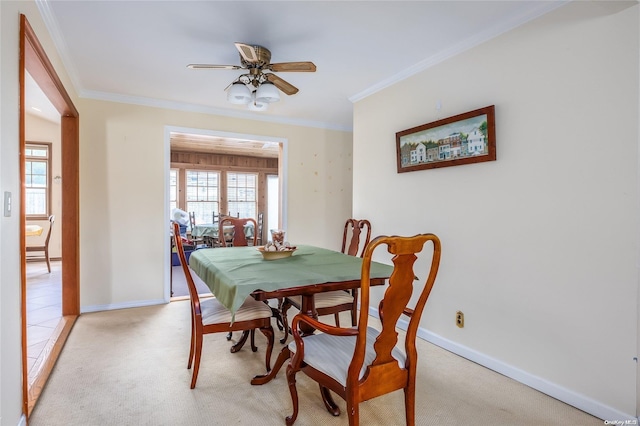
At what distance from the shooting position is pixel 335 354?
1609mm

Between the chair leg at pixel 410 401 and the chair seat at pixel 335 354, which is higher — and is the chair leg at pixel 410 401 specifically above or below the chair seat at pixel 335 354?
below

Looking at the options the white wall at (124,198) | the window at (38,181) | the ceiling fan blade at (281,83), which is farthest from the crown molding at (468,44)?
the window at (38,181)

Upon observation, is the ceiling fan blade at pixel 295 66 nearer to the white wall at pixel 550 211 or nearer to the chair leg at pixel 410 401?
the white wall at pixel 550 211

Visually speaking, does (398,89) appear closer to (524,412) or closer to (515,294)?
(515,294)

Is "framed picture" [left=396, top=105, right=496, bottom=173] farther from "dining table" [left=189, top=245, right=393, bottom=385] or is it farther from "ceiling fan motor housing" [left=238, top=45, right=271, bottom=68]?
"ceiling fan motor housing" [left=238, top=45, right=271, bottom=68]

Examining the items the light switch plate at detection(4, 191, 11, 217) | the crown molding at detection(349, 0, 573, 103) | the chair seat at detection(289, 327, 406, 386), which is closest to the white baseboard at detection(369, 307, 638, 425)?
the chair seat at detection(289, 327, 406, 386)

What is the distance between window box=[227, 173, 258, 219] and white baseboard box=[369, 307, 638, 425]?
6774 millimetres

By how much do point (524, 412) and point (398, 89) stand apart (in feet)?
8.81

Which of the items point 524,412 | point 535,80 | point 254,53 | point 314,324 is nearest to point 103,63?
point 254,53

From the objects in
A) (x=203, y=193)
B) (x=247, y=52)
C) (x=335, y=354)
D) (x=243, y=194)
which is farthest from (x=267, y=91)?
(x=243, y=194)

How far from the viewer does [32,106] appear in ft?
18.3

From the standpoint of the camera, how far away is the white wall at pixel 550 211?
1.78 metres

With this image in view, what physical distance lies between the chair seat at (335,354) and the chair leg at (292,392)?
0.30ft

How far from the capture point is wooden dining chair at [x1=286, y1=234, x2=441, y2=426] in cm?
135
